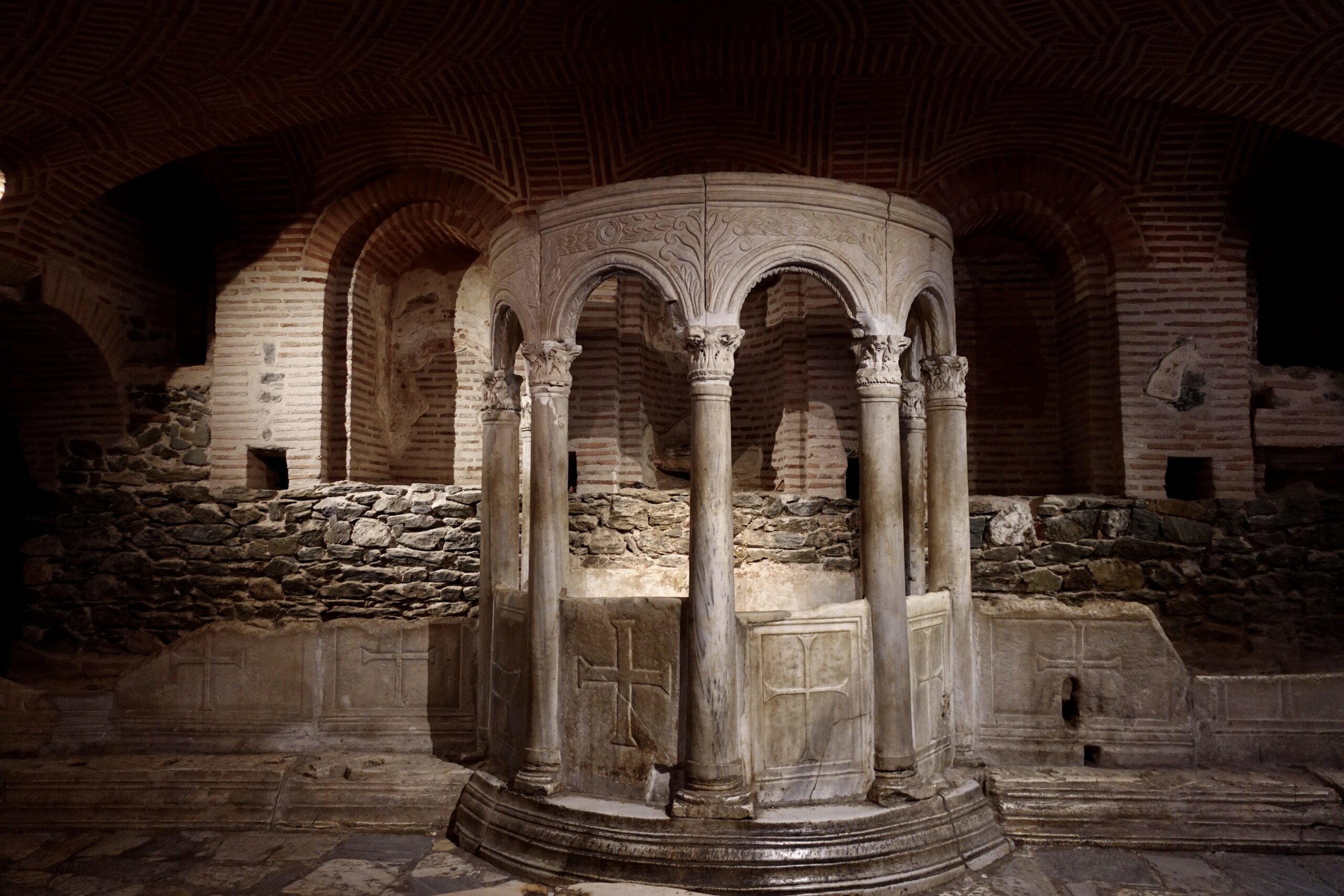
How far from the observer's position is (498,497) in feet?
18.5

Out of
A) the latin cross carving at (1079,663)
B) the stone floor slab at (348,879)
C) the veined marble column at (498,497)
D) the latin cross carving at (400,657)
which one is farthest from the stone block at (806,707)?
the latin cross carving at (400,657)

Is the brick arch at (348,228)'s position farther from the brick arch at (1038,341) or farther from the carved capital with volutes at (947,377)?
the brick arch at (1038,341)

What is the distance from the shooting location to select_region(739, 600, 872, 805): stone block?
458 cm

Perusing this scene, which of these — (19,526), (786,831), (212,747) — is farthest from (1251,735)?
(19,526)

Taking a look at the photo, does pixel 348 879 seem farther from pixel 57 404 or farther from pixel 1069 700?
pixel 57 404

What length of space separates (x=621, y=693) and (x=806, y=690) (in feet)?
3.25

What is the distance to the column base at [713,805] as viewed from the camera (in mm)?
4348

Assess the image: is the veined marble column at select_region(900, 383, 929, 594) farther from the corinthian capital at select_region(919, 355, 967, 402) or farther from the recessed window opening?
the recessed window opening

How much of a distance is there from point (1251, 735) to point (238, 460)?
7.68 metres

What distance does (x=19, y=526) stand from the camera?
28.0ft

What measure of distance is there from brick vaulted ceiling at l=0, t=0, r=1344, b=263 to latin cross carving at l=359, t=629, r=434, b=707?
3.77 m

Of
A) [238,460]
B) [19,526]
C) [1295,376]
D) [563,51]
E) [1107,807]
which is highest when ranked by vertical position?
[563,51]

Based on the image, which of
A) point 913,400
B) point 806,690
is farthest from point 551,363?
point 913,400

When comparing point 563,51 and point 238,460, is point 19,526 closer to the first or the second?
point 238,460
